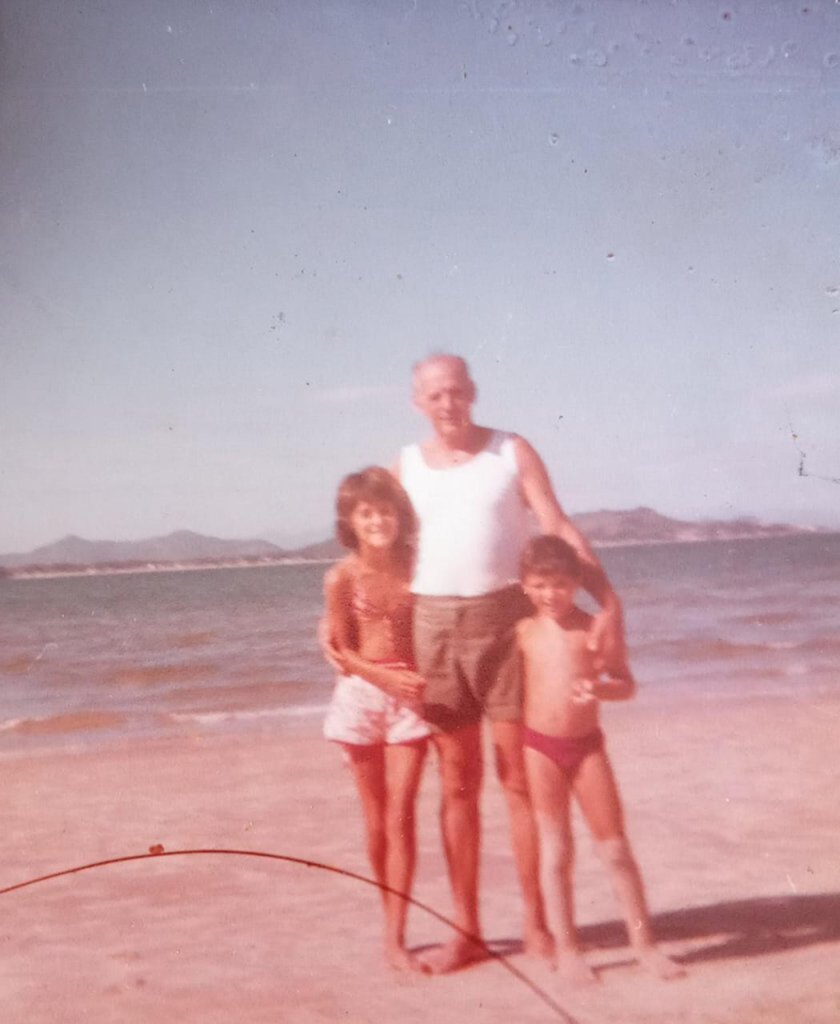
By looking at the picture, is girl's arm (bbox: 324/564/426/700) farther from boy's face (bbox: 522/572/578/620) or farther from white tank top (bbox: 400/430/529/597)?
boy's face (bbox: 522/572/578/620)

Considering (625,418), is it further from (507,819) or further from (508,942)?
(508,942)

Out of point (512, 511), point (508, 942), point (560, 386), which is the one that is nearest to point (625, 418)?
point (560, 386)

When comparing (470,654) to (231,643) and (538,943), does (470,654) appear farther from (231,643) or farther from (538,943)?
(231,643)

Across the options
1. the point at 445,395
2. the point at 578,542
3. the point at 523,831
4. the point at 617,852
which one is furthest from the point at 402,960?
the point at 445,395

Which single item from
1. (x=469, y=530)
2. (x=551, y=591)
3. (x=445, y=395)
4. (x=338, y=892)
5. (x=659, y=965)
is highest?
(x=445, y=395)

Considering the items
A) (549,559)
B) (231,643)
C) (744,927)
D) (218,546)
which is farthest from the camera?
(231,643)

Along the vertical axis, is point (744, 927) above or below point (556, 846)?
below

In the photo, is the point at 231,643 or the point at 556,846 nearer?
the point at 556,846
